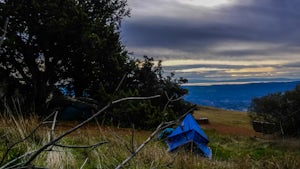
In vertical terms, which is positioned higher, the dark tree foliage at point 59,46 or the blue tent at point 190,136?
the dark tree foliage at point 59,46

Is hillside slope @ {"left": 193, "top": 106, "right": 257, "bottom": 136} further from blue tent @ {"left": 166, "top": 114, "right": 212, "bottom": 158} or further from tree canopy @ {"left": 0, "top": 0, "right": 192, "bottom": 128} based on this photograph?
blue tent @ {"left": 166, "top": 114, "right": 212, "bottom": 158}

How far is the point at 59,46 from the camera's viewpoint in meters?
24.9

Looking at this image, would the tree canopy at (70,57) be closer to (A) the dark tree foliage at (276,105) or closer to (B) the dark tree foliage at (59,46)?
(B) the dark tree foliage at (59,46)

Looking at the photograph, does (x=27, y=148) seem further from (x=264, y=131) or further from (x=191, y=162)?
(x=264, y=131)

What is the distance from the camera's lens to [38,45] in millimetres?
24266

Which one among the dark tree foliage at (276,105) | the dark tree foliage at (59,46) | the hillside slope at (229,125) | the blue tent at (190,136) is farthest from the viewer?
the hillside slope at (229,125)

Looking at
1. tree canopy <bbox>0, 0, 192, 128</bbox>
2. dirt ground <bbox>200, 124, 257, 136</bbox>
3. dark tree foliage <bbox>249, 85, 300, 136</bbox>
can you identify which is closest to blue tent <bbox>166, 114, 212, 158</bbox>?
tree canopy <bbox>0, 0, 192, 128</bbox>

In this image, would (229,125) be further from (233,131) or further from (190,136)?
(190,136)

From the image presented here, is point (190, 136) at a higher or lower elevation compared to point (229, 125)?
higher

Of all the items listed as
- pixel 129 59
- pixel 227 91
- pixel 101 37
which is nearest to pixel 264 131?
pixel 129 59

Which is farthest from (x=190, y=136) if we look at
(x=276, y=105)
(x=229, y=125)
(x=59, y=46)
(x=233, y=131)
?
(x=229, y=125)

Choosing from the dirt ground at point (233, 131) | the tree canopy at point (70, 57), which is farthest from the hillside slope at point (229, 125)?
the tree canopy at point (70, 57)

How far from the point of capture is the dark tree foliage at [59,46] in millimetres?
22734

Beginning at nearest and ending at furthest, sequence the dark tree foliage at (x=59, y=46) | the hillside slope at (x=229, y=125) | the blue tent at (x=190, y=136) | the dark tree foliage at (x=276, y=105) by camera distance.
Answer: the blue tent at (x=190, y=136), the dark tree foliage at (x=59, y=46), the dark tree foliage at (x=276, y=105), the hillside slope at (x=229, y=125)
